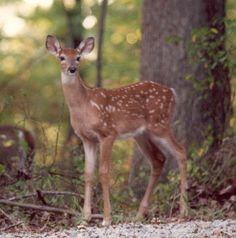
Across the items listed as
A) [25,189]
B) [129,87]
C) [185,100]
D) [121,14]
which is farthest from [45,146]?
[121,14]

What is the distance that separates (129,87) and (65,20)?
12.3m

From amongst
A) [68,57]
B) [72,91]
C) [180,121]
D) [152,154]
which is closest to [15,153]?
[180,121]

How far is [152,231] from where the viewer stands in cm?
758

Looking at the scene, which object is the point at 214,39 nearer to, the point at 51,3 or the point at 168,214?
the point at 168,214

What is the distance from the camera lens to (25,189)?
9.71 metres

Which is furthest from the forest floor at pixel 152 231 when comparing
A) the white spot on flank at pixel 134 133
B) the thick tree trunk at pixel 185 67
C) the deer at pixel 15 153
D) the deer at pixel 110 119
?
the thick tree trunk at pixel 185 67

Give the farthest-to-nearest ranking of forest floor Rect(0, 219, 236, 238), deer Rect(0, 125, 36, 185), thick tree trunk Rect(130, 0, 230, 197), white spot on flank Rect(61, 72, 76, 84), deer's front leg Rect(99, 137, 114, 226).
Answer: thick tree trunk Rect(130, 0, 230, 197), deer Rect(0, 125, 36, 185), white spot on flank Rect(61, 72, 76, 84), deer's front leg Rect(99, 137, 114, 226), forest floor Rect(0, 219, 236, 238)

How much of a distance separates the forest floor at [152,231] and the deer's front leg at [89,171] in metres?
0.57

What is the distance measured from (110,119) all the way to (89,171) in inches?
21.6

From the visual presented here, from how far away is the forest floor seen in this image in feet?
24.2

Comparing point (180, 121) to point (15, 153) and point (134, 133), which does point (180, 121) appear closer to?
point (134, 133)

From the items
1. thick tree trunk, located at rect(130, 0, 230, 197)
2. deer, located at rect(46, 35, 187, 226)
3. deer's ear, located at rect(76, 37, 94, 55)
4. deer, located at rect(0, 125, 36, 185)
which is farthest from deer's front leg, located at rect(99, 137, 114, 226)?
thick tree trunk, located at rect(130, 0, 230, 197)

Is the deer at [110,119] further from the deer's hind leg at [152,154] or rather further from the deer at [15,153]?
the deer at [15,153]

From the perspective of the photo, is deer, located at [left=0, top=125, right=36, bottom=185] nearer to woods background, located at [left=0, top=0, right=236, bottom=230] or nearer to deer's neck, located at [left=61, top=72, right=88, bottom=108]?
woods background, located at [left=0, top=0, right=236, bottom=230]
